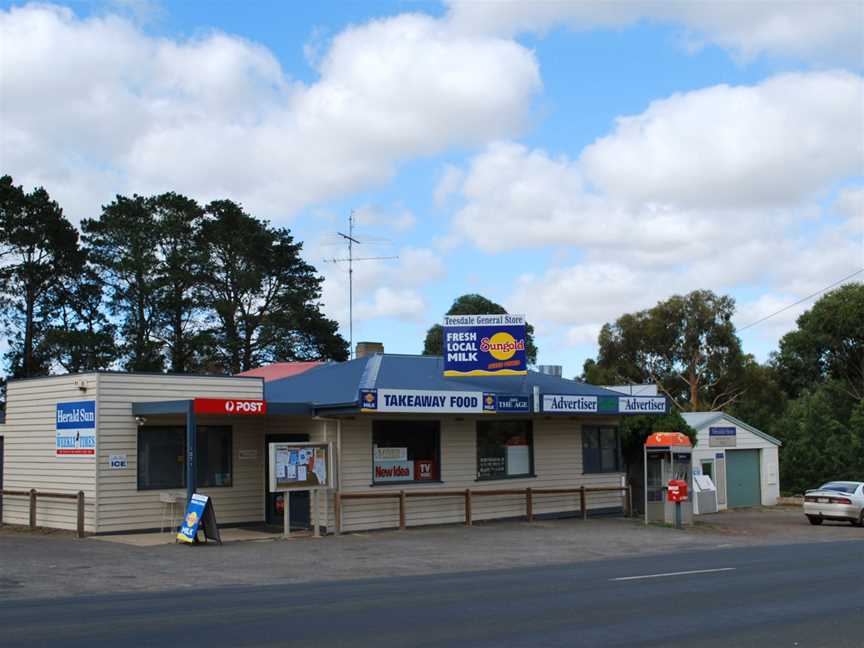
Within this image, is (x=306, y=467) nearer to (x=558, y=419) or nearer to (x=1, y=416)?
(x=558, y=419)

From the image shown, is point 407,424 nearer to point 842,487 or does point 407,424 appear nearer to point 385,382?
point 385,382

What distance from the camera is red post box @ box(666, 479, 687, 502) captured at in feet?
88.1

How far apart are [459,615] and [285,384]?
15.8m

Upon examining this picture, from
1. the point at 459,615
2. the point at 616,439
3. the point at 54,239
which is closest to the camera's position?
the point at 459,615

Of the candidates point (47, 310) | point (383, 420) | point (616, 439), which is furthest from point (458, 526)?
point (47, 310)

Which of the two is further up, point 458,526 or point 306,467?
point 306,467

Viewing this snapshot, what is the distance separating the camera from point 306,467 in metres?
22.0

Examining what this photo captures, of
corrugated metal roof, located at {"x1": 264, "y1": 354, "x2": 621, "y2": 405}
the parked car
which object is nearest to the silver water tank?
corrugated metal roof, located at {"x1": 264, "y1": 354, "x2": 621, "y2": 405}

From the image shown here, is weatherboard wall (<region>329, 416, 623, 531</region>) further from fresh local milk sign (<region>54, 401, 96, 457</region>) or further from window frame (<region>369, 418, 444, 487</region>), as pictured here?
fresh local milk sign (<region>54, 401, 96, 457</region>)

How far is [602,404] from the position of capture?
89.5 feet

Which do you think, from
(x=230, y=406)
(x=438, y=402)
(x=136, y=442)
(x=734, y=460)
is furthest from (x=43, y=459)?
(x=734, y=460)

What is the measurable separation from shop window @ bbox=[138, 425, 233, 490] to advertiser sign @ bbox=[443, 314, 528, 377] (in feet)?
20.0

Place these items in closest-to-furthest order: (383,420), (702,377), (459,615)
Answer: (459,615)
(383,420)
(702,377)

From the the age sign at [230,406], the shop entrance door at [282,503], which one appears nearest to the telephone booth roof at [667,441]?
the shop entrance door at [282,503]
